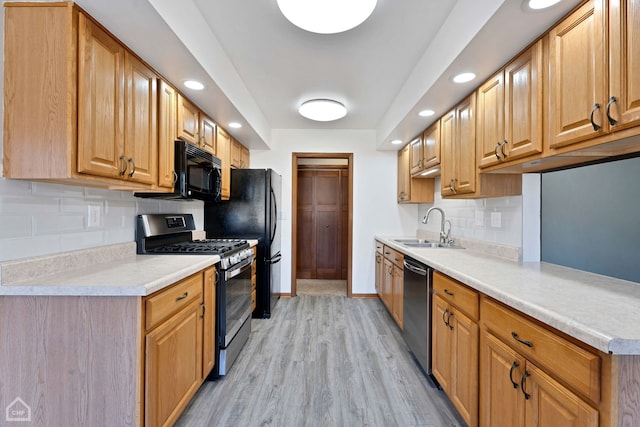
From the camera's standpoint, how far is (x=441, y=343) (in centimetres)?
192

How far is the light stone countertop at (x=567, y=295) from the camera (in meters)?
0.84

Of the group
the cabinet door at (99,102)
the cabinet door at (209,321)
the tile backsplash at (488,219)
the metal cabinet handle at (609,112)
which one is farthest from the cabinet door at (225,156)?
the metal cabinet handle at (609,112)

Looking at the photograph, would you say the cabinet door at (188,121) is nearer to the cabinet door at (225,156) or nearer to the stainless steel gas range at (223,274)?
the cabinet door at (225,156)

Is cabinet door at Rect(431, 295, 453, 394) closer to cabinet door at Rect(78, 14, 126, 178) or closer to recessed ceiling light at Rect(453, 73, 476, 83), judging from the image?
recessed ceiling light at Rect(453, 73, 476, 83)

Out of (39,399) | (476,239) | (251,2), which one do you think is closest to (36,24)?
(251,2)

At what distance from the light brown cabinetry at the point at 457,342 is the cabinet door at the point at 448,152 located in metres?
0.88

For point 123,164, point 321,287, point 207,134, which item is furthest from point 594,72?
point 321,287

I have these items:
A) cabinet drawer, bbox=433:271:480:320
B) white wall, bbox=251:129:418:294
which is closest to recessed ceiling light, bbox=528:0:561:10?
cabinet drawer, bbox=433:271:480:320

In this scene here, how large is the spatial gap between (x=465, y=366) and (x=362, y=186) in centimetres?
292

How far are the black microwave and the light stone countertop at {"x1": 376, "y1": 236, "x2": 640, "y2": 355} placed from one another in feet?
6.07

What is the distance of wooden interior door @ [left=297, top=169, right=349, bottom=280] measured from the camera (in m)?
5.42

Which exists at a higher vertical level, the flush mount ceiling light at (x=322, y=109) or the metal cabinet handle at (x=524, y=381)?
the flush mount ceiling light at (x=322, y=109)

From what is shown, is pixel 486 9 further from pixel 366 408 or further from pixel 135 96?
pixel 366 408

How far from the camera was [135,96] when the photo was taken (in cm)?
173
